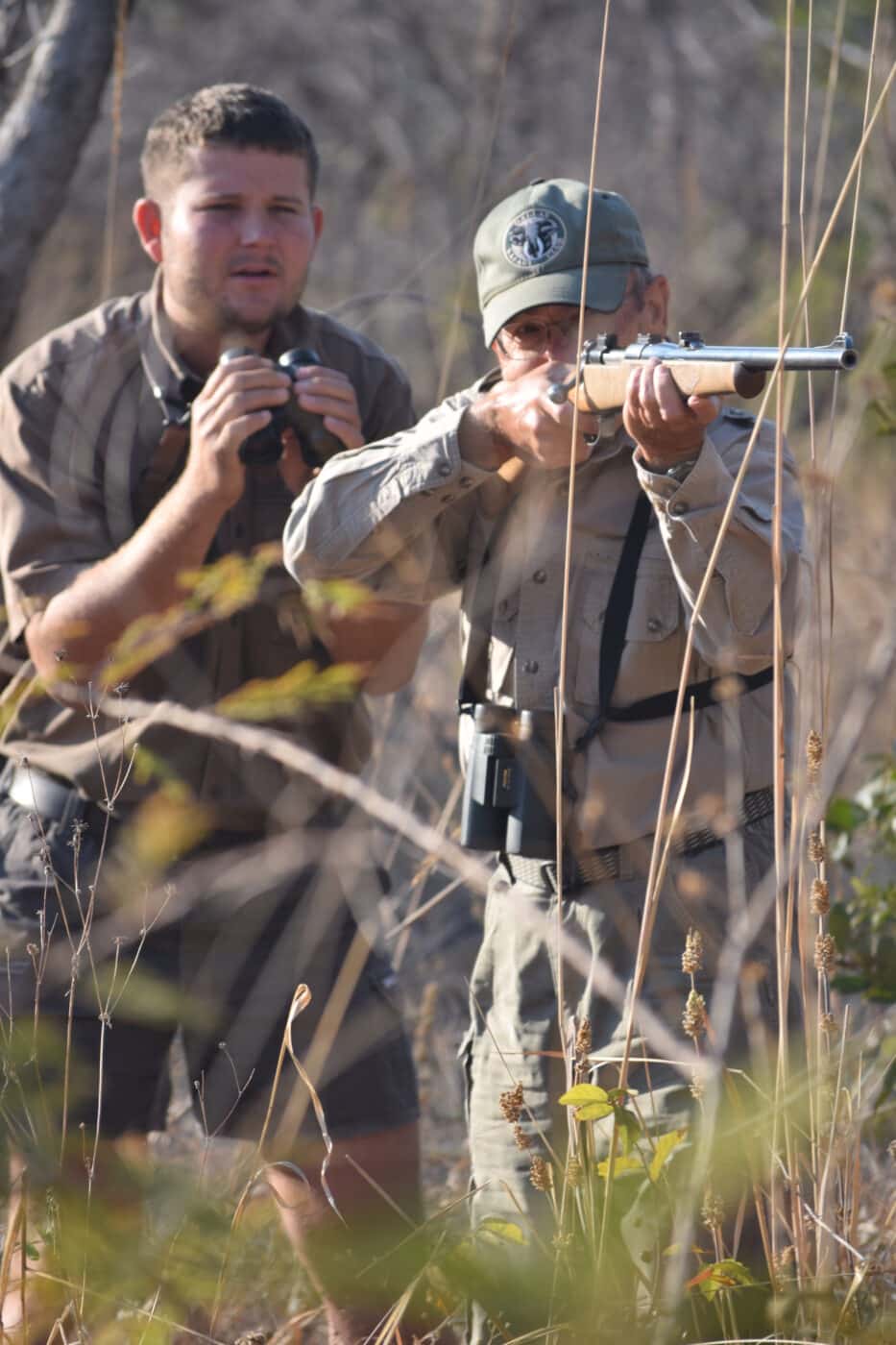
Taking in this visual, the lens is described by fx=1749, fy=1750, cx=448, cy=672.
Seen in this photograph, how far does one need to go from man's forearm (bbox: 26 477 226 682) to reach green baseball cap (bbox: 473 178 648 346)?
1.82 feet

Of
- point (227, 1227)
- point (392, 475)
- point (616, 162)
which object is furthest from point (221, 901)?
point (616, 162)

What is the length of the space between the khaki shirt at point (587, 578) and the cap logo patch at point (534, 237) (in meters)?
0.19

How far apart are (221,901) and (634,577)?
945mm

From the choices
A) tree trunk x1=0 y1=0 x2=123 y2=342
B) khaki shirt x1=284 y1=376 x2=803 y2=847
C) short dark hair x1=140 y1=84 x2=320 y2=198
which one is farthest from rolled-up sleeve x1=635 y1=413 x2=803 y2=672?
tree trunk x1=0 y1=0 x2=123 y2=342

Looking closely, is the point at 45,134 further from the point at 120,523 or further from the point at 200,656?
the point at 200,656

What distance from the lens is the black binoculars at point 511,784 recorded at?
2371mm

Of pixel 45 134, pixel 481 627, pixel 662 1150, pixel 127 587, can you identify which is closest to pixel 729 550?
pixel 481 627

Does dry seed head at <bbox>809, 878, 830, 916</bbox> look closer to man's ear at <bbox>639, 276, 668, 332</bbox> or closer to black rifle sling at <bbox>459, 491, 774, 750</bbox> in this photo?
black rifle sling at <bbox>459, 491, 774, 750</bbox>

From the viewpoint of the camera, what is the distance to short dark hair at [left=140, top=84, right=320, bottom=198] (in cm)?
292

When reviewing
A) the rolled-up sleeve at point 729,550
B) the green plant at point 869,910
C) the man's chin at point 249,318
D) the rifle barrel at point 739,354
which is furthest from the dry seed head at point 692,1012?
the man's chin at point 249,318

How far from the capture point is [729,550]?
215 cm

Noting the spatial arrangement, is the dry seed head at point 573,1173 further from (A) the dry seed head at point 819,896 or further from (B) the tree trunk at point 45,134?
(B) the tree trunk at point 45,134

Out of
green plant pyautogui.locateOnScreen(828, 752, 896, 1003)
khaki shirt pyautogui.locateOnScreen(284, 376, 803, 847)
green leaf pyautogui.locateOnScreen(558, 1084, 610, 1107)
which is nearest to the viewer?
green leaf pyautogui.locateOnScreen(558, 1084, 610, 1107)

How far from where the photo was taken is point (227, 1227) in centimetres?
146
